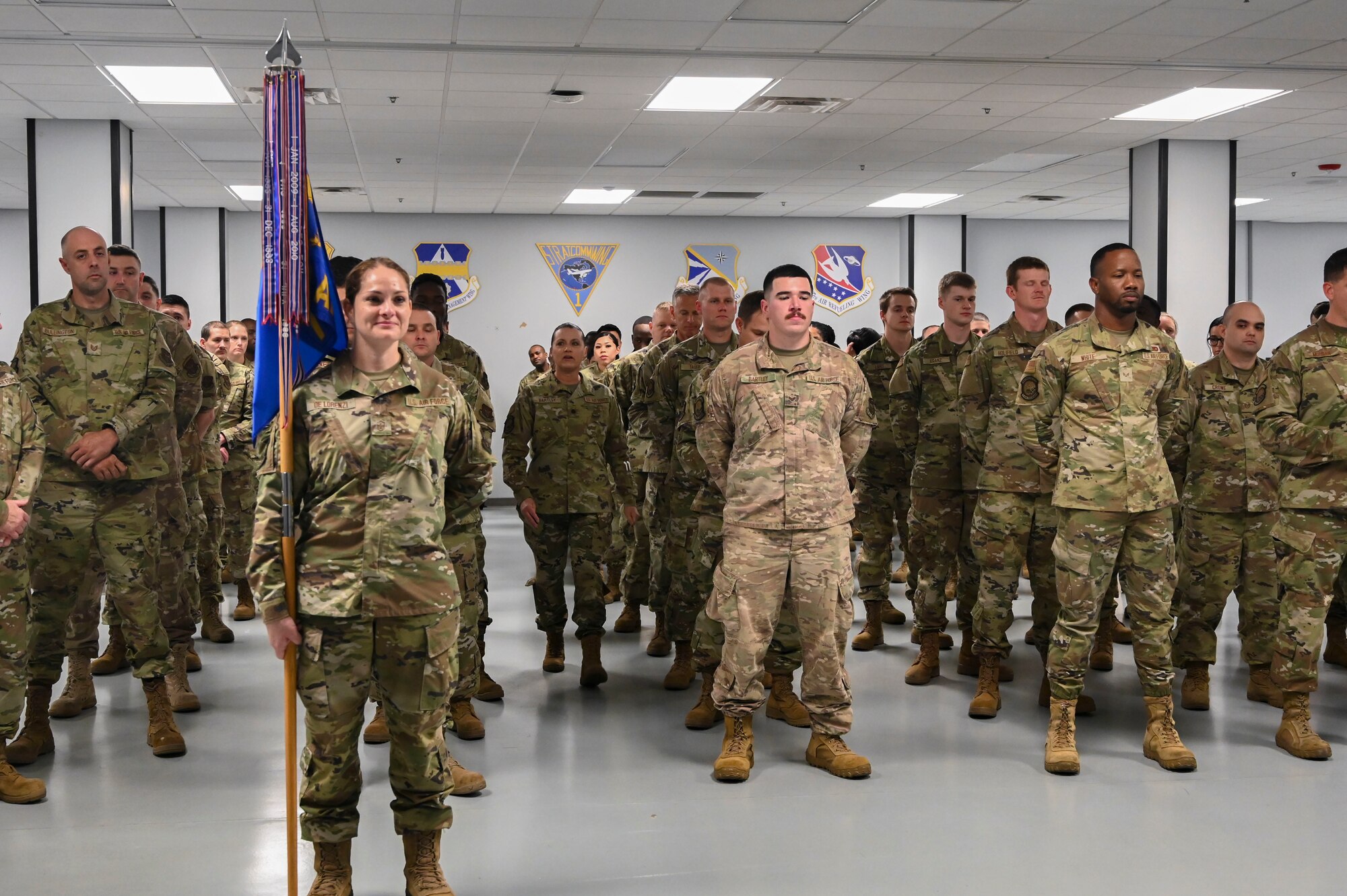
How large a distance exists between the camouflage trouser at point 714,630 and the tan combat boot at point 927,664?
0.89 m

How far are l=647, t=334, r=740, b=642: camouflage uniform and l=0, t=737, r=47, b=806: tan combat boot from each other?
8.42 ft

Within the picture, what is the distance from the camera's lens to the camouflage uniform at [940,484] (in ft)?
17.9

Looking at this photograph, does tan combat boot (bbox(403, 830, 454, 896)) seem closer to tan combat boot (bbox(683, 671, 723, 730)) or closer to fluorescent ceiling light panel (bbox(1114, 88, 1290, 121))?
tan combat boot (bbox(683, 671, 723, 730))

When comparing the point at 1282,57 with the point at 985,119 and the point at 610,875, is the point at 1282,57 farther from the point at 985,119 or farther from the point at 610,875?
the point at 610,875

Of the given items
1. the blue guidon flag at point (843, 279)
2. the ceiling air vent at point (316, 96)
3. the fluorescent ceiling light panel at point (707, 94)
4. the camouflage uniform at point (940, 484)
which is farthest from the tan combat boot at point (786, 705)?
the blue guidon flag at point (843, 279)

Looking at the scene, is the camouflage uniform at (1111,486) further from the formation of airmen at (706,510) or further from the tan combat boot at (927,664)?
the tan combat boot at (927,664)

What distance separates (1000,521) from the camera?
480cm

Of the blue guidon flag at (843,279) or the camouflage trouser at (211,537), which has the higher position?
the blue guidon flag at (843,279)

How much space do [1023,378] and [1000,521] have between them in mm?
705

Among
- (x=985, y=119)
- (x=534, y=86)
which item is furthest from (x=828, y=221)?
(x=534, y=86)

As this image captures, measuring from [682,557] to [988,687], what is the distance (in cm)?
143

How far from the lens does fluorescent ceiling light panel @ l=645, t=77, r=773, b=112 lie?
7574 mm

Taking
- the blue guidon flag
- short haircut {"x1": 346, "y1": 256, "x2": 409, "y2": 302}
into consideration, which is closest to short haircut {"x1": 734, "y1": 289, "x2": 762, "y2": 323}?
short haircut {"x1": 346, "y1": 256, "x2": 409, "y2": 302}

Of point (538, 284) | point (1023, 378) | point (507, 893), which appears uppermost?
point (538, 284)
